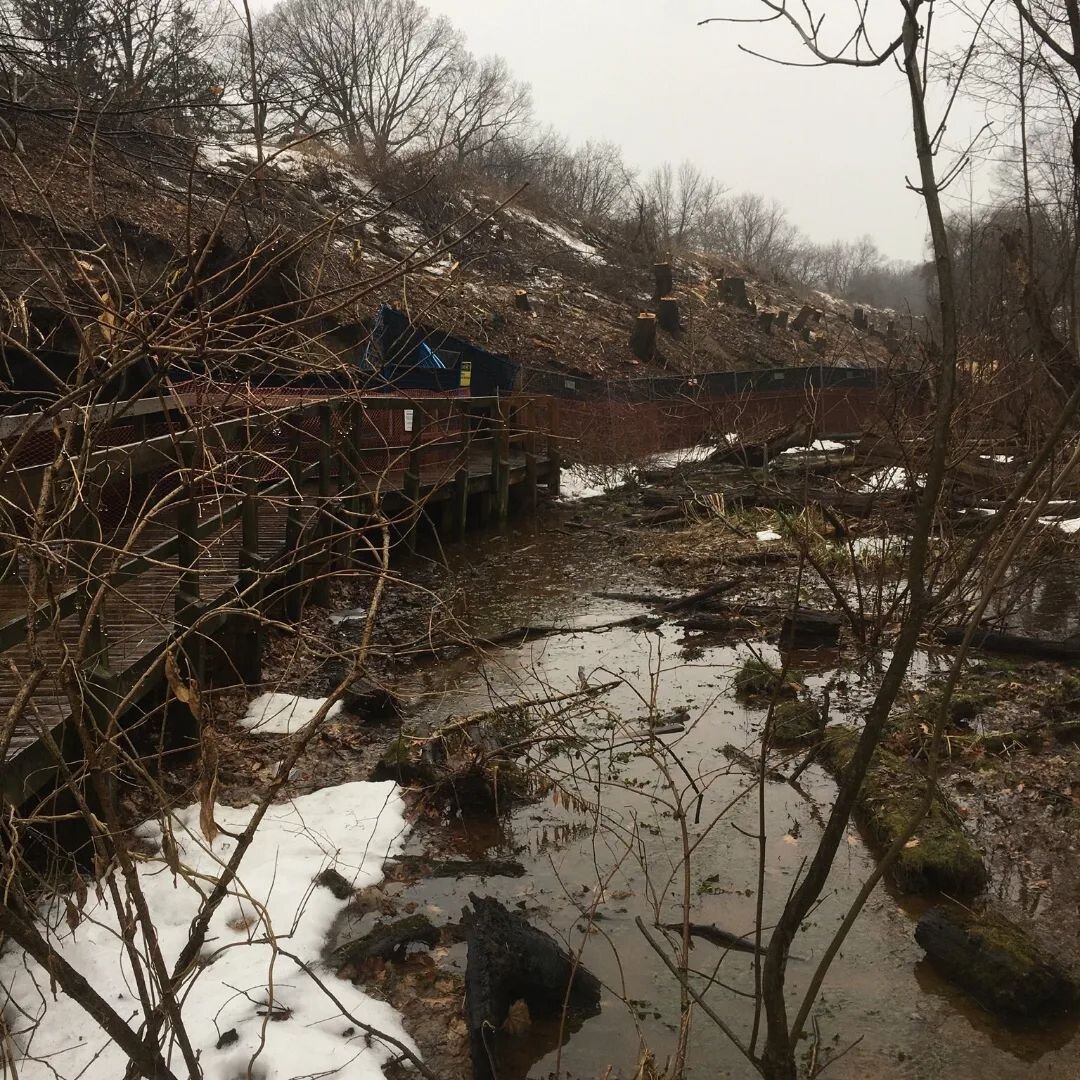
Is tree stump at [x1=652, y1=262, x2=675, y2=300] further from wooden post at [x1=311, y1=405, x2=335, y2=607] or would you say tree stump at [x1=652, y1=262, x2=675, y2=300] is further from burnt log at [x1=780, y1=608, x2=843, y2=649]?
burnt log at [x1=780, y1=608, x2=843, y2=649]

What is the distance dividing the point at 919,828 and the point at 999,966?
3.61 feet

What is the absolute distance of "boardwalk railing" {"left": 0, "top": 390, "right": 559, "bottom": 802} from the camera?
8.43 feet

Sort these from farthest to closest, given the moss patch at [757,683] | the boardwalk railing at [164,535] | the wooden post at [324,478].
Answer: the wooden post at [324,478], the moss patch at [757,683], the boardwalk railing at [164,535]

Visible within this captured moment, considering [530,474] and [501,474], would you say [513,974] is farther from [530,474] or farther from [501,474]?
[530,474]

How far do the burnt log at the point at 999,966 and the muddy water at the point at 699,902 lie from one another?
0.27 ft

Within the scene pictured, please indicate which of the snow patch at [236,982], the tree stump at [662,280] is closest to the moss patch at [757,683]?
the snow patch at [236,982]

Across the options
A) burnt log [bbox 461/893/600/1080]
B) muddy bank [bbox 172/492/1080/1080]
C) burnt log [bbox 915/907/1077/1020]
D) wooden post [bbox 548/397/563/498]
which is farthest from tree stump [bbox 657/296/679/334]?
burnt log [bbox 461/893/600/1080]

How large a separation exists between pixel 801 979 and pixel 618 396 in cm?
1992

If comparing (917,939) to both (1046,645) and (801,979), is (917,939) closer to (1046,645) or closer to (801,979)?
(801,979)

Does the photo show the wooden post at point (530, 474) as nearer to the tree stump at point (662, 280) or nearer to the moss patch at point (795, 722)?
the moss patch at point (795, 722)

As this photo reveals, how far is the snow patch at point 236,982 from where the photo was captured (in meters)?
3.59

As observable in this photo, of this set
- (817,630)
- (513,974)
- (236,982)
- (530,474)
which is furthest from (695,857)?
(530,474)

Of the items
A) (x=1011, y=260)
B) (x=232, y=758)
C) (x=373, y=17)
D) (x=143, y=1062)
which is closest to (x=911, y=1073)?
(x=143, y=1062)

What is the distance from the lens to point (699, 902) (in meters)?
5.04
